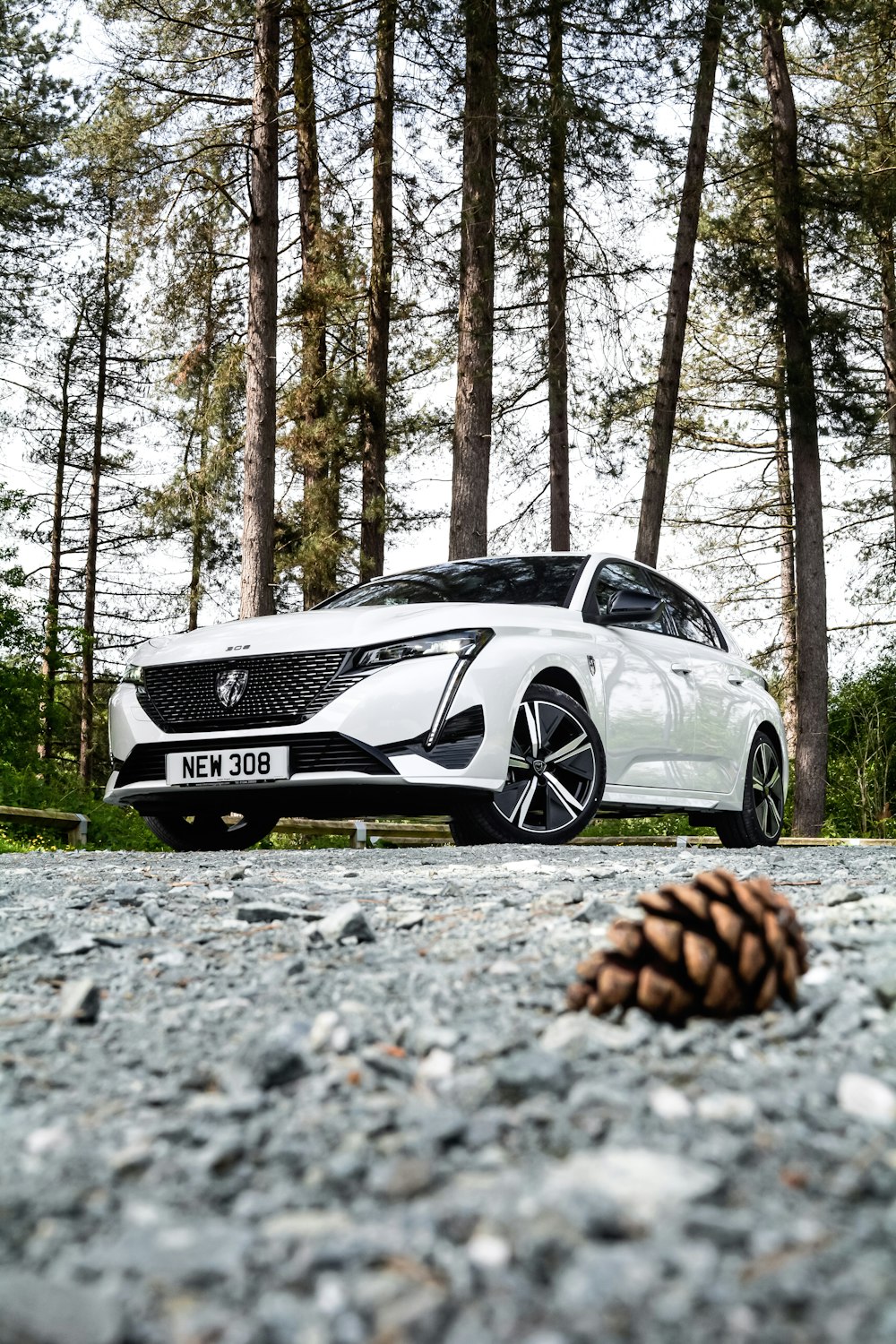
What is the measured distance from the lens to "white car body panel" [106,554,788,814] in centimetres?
516

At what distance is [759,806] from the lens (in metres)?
8.09

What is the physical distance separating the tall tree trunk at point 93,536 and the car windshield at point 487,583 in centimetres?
2291

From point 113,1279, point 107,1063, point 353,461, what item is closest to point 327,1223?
point 113,1279

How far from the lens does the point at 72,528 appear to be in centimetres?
3197

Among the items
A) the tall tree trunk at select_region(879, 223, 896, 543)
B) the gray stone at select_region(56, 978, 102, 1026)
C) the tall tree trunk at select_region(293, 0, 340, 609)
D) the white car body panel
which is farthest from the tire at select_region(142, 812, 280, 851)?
the tall tree trunk at select_region(879, 223, 896, 543)

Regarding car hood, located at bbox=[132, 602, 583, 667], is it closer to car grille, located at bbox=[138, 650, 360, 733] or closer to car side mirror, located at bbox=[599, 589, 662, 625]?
car grille, located at bbox=[138, 650, 360, 733]

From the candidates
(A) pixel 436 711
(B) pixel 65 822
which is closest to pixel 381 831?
(B) pixel 65 822

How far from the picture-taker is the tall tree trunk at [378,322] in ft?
57.8

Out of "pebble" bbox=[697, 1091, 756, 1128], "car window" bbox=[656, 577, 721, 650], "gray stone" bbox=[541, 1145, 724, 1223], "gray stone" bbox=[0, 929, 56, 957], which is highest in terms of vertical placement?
"car window" bbox=[656, 577, 721, 650]

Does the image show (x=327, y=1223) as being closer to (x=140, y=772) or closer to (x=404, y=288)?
(x=140, y=772)

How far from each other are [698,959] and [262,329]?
13435mm

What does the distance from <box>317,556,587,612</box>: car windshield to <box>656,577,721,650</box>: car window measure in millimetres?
1052

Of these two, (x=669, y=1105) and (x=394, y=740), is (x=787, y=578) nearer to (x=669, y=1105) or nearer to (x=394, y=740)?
(x=394, y=740)

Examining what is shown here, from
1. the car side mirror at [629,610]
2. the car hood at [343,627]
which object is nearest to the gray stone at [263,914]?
the car hood at [343,627]
